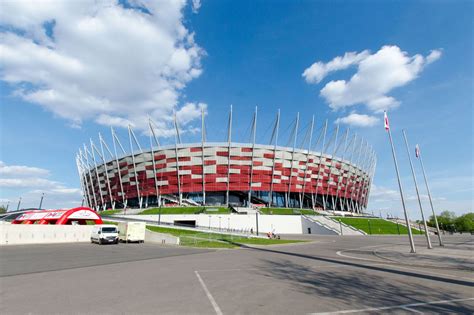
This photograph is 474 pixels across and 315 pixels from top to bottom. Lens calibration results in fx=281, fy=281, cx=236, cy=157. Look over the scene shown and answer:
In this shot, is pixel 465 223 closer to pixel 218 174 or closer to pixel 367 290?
pixel 218 174

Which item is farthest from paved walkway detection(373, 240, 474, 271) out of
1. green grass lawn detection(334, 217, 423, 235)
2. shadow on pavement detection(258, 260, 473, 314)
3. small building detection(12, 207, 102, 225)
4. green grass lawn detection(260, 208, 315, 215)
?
green grass lawn detection(260, 208, 315, 215)

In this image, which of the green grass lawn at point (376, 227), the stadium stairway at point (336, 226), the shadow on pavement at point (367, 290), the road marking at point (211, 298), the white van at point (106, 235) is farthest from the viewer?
the green grass lawn at point (376, 227)

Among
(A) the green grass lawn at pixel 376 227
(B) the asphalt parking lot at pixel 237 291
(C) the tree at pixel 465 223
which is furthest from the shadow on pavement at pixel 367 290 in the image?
(C) the tree at pixel 465 223

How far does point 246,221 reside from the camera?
61.8m

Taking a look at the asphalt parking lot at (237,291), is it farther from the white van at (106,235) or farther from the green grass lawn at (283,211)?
the green grass lawn at (283,211)

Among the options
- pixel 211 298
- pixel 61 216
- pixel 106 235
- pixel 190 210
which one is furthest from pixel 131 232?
pixel 190 210

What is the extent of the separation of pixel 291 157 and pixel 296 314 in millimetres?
73645

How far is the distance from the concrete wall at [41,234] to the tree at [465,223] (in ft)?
485

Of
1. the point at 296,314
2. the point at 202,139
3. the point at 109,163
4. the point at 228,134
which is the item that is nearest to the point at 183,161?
the point at 202,139

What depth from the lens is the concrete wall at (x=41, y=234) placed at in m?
30.7

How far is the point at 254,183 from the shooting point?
7462cm

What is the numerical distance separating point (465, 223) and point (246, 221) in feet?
398

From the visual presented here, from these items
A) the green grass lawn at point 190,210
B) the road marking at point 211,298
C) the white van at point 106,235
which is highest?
the green grass lawn at point 190,210

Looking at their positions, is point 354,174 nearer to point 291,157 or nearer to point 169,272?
point 291,157
